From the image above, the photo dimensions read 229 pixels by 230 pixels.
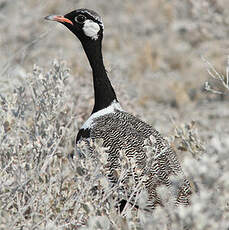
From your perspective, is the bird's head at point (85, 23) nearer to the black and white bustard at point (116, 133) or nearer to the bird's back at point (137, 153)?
the black and white bustard at point (116, 133)

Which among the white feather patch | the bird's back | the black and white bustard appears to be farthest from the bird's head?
the bird's back

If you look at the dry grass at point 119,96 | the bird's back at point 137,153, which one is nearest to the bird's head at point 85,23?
the dry grass at point 119,96

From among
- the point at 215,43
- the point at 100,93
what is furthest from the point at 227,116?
the point at 100,93

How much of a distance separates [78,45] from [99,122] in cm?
521

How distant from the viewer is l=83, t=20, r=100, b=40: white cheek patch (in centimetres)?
344

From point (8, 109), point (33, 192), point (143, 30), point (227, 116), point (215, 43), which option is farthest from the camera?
point (143, 30)

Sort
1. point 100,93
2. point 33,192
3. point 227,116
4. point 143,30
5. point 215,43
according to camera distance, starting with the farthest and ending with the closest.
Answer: point 143,30 → point 215,43 → point 227,116 → point 100,93 → point 33,192

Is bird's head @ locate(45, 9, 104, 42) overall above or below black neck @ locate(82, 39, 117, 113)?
above

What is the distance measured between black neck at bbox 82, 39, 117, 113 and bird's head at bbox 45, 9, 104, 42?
52mm

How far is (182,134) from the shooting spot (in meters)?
3.40

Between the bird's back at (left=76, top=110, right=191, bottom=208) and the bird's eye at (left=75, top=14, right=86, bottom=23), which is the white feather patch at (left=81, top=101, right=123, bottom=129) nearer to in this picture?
the bird's back at (left=76, top=110, right=191, bottom=208)

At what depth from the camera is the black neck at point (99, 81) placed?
11.3ft

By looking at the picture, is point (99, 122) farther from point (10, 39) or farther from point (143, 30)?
point (143, 30)

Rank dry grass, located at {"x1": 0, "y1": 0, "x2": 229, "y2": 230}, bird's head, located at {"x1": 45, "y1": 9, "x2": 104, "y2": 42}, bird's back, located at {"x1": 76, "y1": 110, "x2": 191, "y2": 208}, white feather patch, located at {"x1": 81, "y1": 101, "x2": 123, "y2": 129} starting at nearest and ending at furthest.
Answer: dry grass, located at {"x1": 0, "y1": 0, "x2": 229, "y2": 230}, bird's back, located at {"x1": 76, "y1": 110, "x2": 191, "y2": 208}, white feather patch, located at {"x1": 81, "y1": 101, "x2": 123, "y2": 129}, bird's head, located at {"x1": 45, "y1": 9, "x2": 104, "y2": 42}
